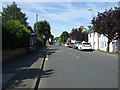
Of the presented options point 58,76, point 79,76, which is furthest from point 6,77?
point 79,76

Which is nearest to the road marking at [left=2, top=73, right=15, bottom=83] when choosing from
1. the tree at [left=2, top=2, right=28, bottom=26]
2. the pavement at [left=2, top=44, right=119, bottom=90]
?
the pavement at [left=2, top=44, right=119, bottom=90]

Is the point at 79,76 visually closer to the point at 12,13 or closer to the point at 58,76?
the point at 58,76

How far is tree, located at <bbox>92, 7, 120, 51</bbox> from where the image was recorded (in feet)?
94.6

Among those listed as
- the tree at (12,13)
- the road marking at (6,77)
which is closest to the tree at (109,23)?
the road marking at (6,77)

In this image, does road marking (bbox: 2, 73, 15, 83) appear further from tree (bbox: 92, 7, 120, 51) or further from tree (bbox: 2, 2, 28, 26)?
tree (bbox: 2, 2, 28, 26)

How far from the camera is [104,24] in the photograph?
31.4 m

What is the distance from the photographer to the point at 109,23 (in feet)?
101

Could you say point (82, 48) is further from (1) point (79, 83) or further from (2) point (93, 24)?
(1) point (79, 83)

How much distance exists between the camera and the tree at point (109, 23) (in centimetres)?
2884

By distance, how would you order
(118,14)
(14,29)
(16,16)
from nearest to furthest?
(14,29) → (118,14) → (16,16)

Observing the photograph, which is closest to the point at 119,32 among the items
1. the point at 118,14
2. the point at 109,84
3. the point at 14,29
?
the point at 118,14

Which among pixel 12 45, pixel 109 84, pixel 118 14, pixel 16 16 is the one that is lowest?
pixel 109 84

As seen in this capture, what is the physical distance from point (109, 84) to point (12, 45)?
1222 cm

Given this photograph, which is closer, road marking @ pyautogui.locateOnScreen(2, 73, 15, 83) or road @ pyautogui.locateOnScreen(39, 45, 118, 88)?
road @ pyautogui.locateOnScreen(39, 45, 118, 88)
